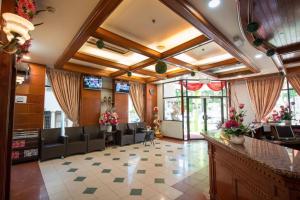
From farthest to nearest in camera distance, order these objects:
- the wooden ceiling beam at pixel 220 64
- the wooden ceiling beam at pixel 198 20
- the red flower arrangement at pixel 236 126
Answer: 1. the wooden ceiling beam at pixel 220 64
2. the wooden ceiling beam at pixel 198 20
3. the red flower arrangement at pixel 236 126

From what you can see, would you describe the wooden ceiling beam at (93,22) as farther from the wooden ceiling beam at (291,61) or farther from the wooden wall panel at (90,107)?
the wooden ceiling beam at (291,61)

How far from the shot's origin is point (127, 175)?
3479 mm

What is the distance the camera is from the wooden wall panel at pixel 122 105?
6.89 m

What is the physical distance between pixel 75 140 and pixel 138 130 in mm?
2696

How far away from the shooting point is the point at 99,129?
6.01 meters

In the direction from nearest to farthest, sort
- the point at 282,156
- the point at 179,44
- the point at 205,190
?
the point at 282,156, the point at 205,190, the point at 179,44

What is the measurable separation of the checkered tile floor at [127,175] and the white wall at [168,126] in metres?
2.49

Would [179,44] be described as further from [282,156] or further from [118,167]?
[118,167]

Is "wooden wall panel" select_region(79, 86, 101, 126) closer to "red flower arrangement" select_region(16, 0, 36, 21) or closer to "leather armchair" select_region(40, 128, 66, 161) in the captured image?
"leather armchair" select_region(40, 128, 66, 161)

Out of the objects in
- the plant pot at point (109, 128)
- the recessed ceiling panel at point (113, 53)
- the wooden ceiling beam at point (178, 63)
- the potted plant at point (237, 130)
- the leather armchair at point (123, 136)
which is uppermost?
the recessed ceiling panel at point (113, 53)

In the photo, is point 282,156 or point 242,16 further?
point 242,16

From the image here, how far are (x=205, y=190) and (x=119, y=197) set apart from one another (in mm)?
1536

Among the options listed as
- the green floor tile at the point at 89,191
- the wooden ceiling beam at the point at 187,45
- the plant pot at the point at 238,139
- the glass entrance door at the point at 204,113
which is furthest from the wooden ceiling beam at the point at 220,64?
the green floor tile at the point at 89,191

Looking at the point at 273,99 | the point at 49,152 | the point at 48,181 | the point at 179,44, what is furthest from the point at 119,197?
the point at 273,99
